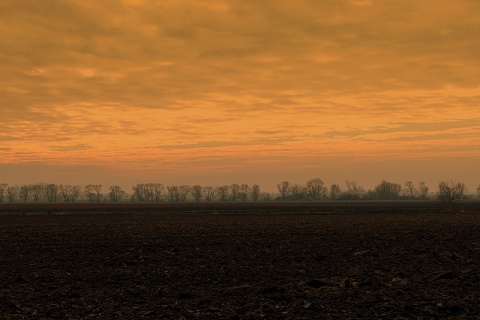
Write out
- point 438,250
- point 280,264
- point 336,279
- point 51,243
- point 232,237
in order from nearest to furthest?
1. point 336,279
2. point 280,264
3. point 438,250
4. point 51,243
5. point 232,237

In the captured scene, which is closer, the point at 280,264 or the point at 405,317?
the point at 405,317

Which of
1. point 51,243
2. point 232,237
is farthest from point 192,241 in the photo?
point 51,243

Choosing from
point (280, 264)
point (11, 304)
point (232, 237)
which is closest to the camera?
point (11, 304)

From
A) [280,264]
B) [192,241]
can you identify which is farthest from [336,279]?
[192,241]

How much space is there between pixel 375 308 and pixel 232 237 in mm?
18016

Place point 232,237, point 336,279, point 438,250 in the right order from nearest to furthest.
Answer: point 336,279 < point 438,250 < point 232,237

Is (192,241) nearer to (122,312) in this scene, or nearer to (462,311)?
(122,312)

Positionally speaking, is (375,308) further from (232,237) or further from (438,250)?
(232,237)

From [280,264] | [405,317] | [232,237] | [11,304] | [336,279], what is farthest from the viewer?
[232,237]

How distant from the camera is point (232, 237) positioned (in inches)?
1217

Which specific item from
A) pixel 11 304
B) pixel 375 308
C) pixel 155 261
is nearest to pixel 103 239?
pixel 155 261

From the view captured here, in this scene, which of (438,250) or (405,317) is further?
(438,250)

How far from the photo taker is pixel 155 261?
70.3ft

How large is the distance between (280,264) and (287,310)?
7.07 m
